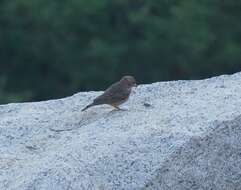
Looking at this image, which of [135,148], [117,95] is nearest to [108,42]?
[117,95]

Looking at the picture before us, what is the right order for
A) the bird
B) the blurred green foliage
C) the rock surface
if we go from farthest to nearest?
the blurred green foliage → the bird → the rock surface

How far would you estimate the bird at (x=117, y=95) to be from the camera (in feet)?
23.6

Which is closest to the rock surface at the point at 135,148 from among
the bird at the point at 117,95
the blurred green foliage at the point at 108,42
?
the bird at the point at 117,95

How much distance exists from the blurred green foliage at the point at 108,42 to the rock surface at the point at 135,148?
11.0 metres

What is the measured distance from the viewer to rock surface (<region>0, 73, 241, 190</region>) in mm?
6324

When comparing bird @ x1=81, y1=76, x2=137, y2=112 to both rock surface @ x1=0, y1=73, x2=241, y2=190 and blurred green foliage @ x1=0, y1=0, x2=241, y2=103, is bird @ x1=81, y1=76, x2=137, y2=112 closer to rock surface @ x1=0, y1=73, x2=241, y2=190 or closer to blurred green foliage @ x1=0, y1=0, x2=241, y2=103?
rock surface @ x1=0, y1=73, x2=241, y2=190

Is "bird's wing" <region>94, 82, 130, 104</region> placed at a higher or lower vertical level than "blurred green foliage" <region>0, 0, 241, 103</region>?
higher

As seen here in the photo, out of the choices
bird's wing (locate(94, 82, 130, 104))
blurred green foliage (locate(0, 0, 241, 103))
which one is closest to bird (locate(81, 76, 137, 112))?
bird's wing (locate(94, 82, 130, 104))

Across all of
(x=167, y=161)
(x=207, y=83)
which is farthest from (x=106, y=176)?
(x=207, y=83)

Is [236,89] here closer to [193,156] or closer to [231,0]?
[193,156]

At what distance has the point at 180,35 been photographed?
18844 millimetres

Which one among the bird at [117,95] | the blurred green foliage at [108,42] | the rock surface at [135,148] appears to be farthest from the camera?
the blurred green foliage at [108,42]

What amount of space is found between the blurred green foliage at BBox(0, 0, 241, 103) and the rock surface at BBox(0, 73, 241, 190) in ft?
36.1

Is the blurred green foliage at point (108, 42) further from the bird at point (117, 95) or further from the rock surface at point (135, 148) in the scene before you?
the rock surface at point (135, 148)
